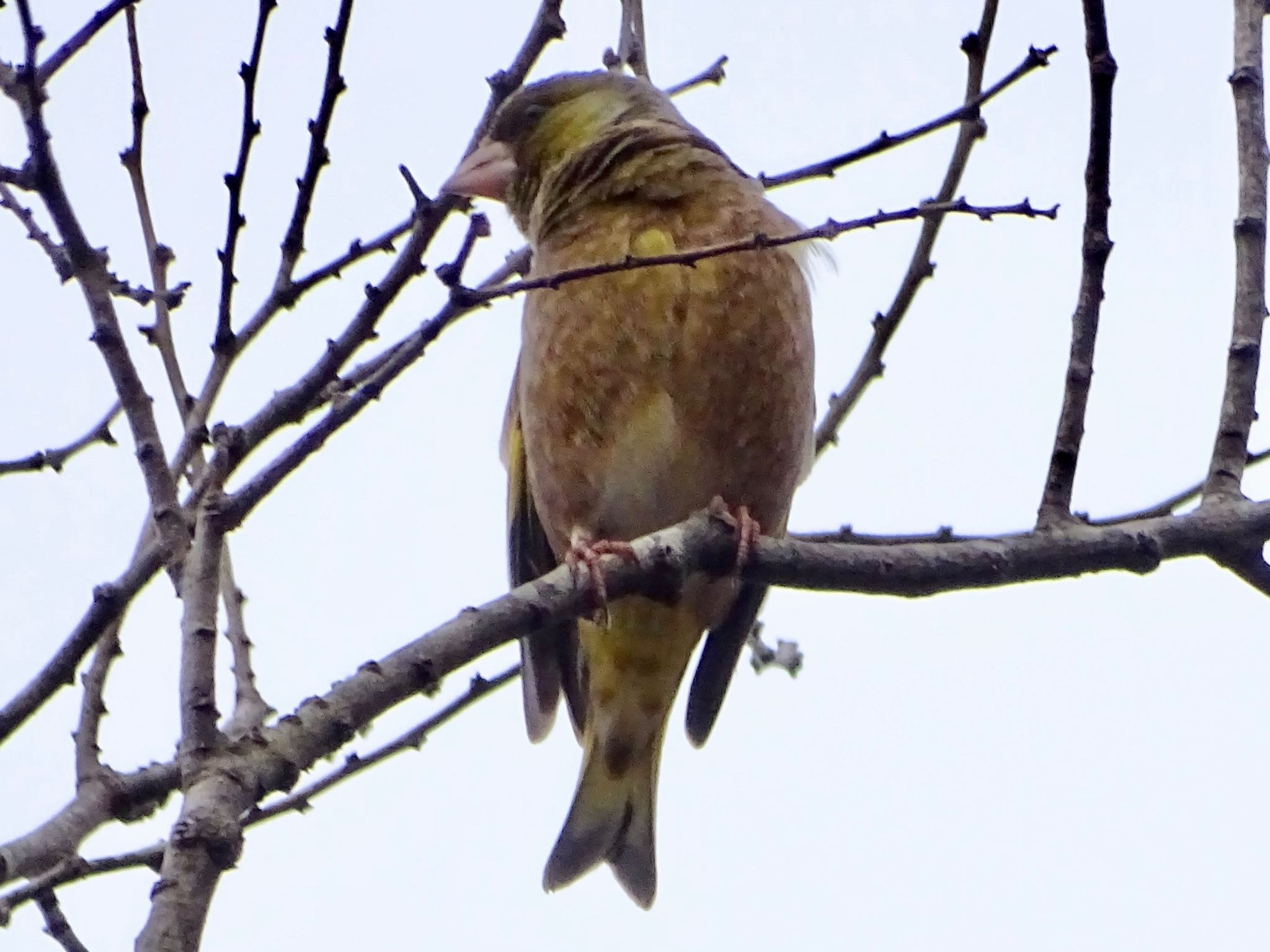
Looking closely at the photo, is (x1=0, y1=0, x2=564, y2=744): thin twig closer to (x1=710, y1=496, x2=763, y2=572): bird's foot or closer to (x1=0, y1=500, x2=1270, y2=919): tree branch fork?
(x1=0, y1=500, x2=1270, y2=919): tree branch fork

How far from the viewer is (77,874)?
2.42 metres

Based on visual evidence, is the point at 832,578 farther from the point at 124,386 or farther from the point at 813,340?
the point at 813,340

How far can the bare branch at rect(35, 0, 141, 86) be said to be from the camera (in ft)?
8.09

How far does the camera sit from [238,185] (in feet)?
7.98

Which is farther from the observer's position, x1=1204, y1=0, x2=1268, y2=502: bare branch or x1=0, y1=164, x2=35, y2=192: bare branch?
x1=1204, y1=0, x2=1268, y2=502: bare branch

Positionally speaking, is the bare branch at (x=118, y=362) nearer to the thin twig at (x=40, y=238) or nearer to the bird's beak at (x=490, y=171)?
the thin twig at (x=40, y=238)

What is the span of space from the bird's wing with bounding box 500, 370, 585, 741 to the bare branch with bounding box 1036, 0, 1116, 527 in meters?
1.87

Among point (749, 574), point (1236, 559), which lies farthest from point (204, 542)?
point (1236, 559)

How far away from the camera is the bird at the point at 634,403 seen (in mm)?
3742

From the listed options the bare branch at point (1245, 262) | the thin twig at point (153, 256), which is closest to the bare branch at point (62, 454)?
the thin twig at point (153, 256)

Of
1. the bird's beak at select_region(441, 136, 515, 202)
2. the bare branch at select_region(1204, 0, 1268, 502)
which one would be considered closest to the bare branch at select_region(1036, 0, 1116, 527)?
the bare branch at select_region(1204, 0, 1268, 502)

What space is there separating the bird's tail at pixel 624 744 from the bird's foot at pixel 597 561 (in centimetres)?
102

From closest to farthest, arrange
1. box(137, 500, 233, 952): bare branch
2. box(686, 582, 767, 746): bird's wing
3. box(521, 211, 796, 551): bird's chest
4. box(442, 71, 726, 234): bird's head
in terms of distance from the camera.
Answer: box(137, 500, 233, 952): bare branch → box(521, 211, 796, 551): bird's chest → box(442, 71, 726, 234): bird's head → box(686, 582, 767, 746): bird's wing

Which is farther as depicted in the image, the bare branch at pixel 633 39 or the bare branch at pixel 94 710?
the bare branch at pixel 633 39
